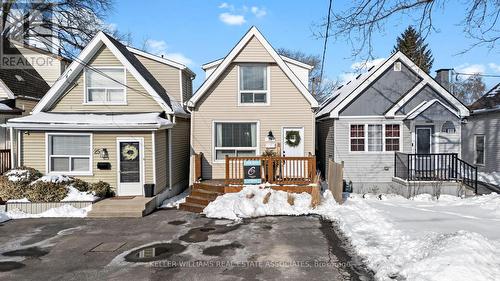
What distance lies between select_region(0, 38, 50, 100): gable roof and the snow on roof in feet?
20.1

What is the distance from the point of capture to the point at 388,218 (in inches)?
394

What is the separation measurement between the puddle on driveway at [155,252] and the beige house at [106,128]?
506 cm

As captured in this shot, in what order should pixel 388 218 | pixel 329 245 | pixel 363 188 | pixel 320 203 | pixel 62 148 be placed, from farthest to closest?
1. pixel 363 188
2. pixel 62 148
3. pixel 320 203
4. pixel 388 218
5. pixel 329 245

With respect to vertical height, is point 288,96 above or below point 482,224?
above

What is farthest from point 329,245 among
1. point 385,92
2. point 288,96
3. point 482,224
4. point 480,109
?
point 480,109

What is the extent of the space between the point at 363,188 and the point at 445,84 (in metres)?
7.06

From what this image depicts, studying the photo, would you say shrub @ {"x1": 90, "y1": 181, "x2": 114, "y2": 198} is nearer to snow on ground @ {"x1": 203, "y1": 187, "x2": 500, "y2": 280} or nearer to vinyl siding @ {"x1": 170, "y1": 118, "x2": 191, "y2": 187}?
vinyl siding @ {"x1": 170, "y1": 118, "x2": 191, "y2": 187}

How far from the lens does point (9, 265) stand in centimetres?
711

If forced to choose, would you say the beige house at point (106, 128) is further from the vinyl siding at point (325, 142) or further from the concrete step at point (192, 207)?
the vinyl siding at point (325, 142)

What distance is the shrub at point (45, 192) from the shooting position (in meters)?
12.0

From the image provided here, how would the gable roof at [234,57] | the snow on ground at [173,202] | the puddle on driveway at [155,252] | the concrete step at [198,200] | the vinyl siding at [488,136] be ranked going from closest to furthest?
the puddle on driveway at [155,252]
the concrete step at [198,200]
the snow on ground at [173,202]
the gable roof at [234,57]
the vinyl siding at [488,136]

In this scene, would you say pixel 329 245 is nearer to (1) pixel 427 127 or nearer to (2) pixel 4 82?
(1) pixel 427 127

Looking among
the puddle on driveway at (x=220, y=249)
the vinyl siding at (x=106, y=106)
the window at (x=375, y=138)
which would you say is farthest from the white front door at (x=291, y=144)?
the puddle on driveway at (x=220, y=249)

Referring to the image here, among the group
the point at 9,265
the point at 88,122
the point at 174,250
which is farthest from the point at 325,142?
the point at 9,265
